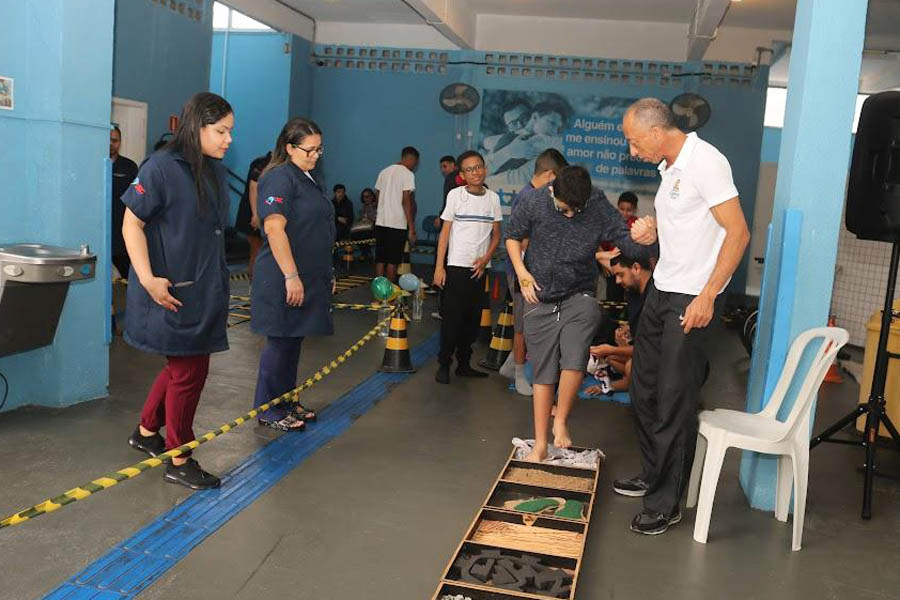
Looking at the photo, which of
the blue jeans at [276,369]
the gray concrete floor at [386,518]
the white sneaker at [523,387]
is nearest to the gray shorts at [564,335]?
the gray concrete floor at [386,518]

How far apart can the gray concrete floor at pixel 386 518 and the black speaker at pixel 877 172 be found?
4.89 ft

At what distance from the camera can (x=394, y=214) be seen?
32.4 feet

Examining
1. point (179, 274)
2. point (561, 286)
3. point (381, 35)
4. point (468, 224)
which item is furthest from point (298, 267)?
point (381, 35)

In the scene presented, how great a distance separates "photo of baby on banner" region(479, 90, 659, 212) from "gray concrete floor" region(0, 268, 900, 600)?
341 inches

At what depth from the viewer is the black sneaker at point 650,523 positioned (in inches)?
158

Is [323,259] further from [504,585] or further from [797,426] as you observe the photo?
[797,426]

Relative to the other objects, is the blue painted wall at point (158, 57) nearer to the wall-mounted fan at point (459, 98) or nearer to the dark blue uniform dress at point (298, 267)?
the wall-mounted fan at point (459, 98)

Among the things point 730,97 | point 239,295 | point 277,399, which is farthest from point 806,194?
point 730,97

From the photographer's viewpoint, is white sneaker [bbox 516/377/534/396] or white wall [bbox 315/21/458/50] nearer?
white sneaker [bbox 516/377/534/396]

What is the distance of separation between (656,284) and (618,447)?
5.33ft

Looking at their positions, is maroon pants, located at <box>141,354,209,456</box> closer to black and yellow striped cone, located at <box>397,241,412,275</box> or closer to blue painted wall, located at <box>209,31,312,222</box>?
black and yellow striped cone, located at <box>397,241,412,275</box>

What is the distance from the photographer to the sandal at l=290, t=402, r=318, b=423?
5.27m

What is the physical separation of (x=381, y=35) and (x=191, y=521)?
1205 centimetres

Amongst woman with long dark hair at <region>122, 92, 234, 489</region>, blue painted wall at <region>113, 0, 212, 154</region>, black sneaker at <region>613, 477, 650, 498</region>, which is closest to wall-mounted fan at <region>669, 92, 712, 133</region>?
blue painted wall at <region>113, 0, 212, 154</region>
